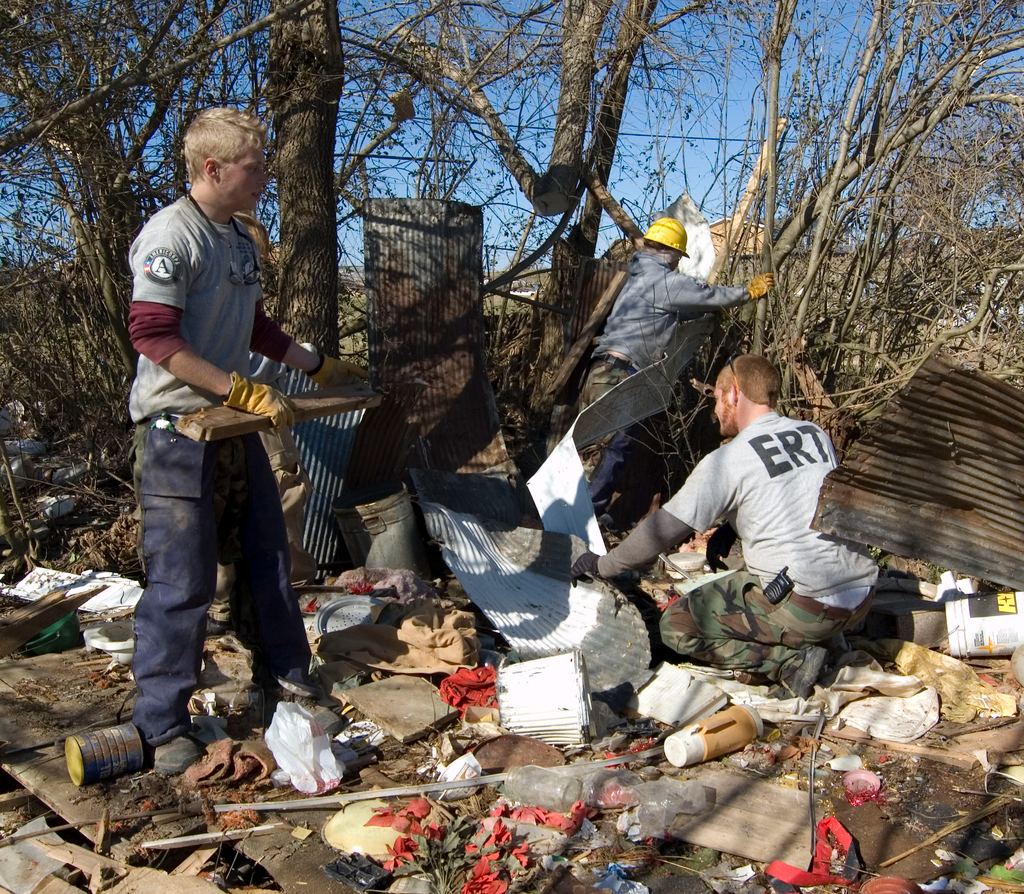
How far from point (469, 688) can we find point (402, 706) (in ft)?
0.94

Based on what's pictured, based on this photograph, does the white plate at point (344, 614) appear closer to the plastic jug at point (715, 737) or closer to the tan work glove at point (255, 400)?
the tan work glove at point (255, 400)

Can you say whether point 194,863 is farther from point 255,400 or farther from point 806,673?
point 806,673

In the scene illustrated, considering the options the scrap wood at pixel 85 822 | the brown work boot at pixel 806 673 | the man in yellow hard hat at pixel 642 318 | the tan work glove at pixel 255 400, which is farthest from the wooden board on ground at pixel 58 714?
the man in yellow hard hat at pixel 642 318

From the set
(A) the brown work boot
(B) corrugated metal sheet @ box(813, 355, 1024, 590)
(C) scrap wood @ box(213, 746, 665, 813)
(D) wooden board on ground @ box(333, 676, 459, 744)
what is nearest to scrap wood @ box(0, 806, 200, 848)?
(C) scrap wood @ box(213, 746, 665, 813)

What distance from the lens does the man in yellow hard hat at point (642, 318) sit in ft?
18.2

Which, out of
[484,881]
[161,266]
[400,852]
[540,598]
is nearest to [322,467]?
[540,598]

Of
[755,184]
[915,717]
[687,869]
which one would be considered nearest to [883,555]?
[915,717]

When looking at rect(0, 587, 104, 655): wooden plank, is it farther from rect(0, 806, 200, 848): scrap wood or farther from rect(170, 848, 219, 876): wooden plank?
rect(170, 848, 219, 876): wooden plank

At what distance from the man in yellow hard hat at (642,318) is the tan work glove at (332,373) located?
2333mm

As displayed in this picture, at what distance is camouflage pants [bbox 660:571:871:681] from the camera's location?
11.8 ft

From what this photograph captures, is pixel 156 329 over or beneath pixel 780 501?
over

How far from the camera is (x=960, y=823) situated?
9.18 feet

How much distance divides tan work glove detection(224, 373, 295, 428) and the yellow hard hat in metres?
3.53

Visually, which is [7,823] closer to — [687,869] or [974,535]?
[687,869]
